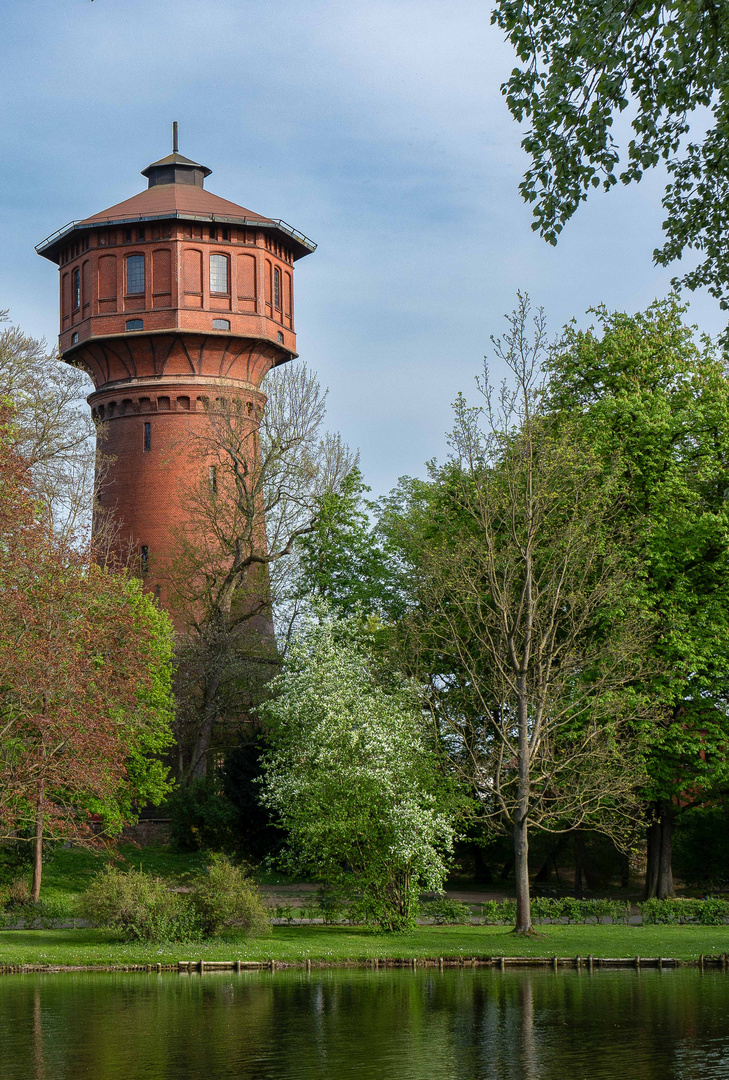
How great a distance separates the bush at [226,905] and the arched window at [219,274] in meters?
29.8

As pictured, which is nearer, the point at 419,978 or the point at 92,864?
the point at 419,978

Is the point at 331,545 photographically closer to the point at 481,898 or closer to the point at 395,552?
the point at 395,552

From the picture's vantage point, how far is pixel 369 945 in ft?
83.1

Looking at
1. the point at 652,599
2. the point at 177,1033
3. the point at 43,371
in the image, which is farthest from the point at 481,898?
the point at 177,1033

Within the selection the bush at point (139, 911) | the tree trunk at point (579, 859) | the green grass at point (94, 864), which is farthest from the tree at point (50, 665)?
the tree trunk at point (579, 859)

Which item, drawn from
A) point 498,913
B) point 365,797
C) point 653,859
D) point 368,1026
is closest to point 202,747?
point 498,913

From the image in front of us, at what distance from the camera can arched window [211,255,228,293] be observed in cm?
5016

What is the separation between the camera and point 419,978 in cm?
2105

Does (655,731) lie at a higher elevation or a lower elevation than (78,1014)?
higher

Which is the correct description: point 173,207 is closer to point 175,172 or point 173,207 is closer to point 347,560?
point 175,172

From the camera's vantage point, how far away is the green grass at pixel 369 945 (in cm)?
2325

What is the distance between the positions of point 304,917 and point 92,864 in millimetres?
11323

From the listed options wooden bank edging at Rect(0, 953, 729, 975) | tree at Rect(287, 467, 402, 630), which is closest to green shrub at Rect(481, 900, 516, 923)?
wooden bank edging at Rect(0, 953, 729, 975)

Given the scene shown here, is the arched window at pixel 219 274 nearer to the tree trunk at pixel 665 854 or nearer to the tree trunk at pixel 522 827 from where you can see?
the tree trunk at pixel 522 827
